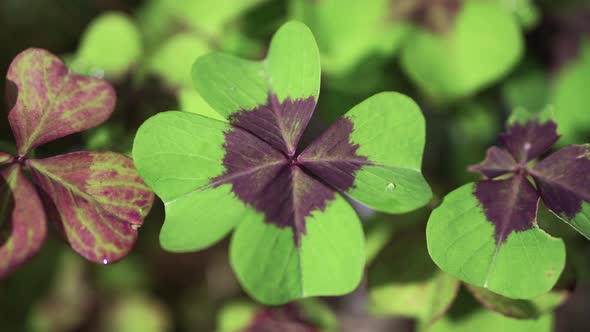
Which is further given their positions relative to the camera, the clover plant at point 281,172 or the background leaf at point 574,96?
the background leaf at point 574,96

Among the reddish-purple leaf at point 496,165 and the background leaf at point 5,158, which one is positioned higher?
the background leaf at point 5,158

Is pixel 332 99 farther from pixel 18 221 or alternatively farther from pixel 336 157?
pixel 18 221

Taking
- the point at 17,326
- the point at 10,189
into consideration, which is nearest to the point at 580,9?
the point at 10,189

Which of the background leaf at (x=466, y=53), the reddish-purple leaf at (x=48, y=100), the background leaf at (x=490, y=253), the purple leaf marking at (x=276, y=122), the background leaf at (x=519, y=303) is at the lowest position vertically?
the background leaf at (x=519, y=303)

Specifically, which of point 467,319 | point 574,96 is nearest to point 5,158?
point 467,319

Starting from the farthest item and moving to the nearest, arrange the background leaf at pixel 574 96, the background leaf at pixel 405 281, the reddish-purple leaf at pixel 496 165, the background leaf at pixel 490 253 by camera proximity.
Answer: the background leaf at pixel 574 96 → the background leaf at pixel 405 281 → the reddish-purple leaf at pixel 496 165 → the background leaf at pixel 490 253

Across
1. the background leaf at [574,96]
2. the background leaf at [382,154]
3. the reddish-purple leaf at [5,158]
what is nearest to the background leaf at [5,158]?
the reddish-purple leaf at [5,158]

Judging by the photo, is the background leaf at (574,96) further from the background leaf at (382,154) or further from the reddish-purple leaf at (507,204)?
the background leaf at (382,154)

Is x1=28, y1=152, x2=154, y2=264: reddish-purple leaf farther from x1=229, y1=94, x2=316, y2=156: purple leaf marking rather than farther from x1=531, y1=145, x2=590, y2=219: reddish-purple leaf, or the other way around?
x1=531, y1=145, x2=590, y2=219: reddish-purple leaf
